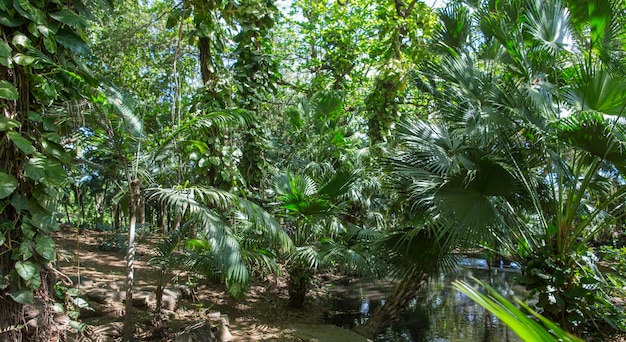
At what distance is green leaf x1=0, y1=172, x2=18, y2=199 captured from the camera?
2584 mm

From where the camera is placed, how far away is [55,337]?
2975mm

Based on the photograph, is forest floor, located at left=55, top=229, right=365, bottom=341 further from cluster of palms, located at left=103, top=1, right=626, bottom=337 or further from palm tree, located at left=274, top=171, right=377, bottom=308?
cluster of palms, located at left=103, top=1, right=626, bottom=337

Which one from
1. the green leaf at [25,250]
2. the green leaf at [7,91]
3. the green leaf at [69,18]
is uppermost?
the green leaf at [69,18]

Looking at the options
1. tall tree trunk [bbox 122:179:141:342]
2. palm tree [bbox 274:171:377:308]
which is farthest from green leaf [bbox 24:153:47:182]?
palm tree [bbox 274:171:377:308]

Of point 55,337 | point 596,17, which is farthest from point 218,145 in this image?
point 596,17

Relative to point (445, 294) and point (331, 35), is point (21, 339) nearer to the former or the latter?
point (445, 294)

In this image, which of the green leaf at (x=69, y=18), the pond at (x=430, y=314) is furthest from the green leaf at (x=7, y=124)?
the pond at (x=430, y=314)

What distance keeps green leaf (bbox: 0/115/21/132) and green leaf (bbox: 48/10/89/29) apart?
0.78 m

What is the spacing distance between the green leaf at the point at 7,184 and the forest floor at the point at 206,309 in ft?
2.69

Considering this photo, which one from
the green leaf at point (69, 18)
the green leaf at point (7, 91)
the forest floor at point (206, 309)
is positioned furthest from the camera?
the forest floor at point (206, 309)

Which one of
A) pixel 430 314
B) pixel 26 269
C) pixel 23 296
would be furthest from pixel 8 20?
pixel 430 314

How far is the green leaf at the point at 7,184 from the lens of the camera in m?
2.58

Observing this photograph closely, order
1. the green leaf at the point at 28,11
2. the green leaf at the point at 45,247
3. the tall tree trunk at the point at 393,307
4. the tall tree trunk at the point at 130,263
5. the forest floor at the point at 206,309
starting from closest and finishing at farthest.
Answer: the green leaf at the point at 28,11 → the green leaf at the point at 45,247 → the tall tree trunk at the point at 130,263 → the forest floor at the point at 206,309 → the tall tree trunk at the point at 393,307

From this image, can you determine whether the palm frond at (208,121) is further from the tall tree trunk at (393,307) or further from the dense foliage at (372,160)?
the tall tree trunk at (393,307)
